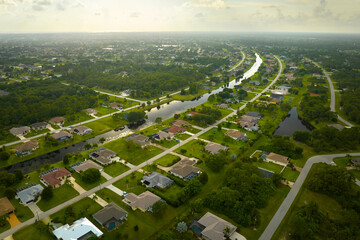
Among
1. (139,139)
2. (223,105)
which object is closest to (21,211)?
(139,139)

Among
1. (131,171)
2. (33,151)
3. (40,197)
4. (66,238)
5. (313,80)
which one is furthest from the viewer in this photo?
(313,80)

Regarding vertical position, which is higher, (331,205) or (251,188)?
(251,188)

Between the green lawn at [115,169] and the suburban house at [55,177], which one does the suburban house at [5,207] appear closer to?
the suburban house at [55,177]

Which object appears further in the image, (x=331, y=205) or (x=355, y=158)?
(x=355, y=158)

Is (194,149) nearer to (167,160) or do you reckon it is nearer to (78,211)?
(167,160)

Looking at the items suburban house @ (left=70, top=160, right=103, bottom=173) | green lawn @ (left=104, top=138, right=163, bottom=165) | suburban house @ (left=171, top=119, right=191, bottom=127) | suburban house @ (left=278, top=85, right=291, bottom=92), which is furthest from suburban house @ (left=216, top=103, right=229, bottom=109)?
suburban house @ (left=70, top=160, right=103, bottom=173)

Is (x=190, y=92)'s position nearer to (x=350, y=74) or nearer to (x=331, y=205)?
(x=331, y=205)

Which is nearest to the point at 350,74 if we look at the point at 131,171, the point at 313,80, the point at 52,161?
the point at 313,80

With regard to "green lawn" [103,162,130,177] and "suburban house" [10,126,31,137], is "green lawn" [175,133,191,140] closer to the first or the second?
"green lawn" [103,162,130,177]

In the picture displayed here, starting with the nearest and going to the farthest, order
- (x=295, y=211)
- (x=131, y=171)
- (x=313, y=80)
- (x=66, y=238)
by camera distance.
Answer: (x=66, y=238), (x=295, y=211), (x=131, y=171), (x=313, y=80)
